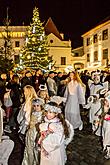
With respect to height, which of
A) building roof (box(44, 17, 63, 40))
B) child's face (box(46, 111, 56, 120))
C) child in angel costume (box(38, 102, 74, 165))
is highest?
building roof (box(44, 17, 63, 40))

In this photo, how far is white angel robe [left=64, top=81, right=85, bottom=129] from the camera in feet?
39.3

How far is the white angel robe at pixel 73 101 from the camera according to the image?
11977mm

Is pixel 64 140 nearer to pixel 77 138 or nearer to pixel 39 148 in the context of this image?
pixel 39 148

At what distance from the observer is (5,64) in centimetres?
3228

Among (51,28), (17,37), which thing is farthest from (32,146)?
(51,28)

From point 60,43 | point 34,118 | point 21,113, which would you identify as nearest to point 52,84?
point 21,113

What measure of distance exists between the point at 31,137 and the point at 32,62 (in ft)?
108

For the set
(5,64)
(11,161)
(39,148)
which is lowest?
(11,161)

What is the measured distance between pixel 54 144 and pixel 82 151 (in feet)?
11.0

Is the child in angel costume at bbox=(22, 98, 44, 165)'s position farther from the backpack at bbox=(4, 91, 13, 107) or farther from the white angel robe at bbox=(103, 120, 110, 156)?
the backpack at bbox=(4, 91, 13, 107)

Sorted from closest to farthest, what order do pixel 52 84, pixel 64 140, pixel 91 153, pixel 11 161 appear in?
pixel 64 140 < pixel 11 161 < pixel 91 153 < pixel 52 84

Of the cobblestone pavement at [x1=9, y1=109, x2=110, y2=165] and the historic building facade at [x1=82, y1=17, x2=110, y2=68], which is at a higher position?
the historic building facade at [x1=82, y1=17, x2=110, y2=68]

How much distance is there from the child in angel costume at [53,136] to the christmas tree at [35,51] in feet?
110

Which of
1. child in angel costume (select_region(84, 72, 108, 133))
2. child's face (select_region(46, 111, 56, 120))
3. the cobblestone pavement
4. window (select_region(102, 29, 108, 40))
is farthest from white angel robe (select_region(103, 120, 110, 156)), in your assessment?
window (select_region(102, 29, 108, 40))
